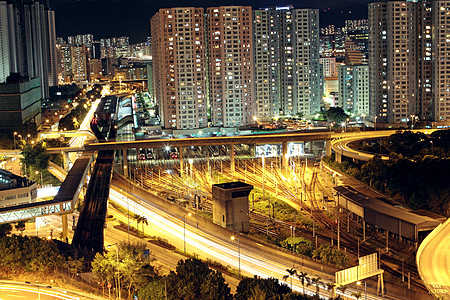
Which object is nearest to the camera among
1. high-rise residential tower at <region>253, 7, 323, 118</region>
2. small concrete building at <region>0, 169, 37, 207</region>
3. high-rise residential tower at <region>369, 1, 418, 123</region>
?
small concrete building at <region>0, 169, 37, 207</region>

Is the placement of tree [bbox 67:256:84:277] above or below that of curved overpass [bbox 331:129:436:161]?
below

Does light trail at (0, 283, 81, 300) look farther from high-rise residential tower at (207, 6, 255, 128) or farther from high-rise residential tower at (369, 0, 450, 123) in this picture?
high-rise residential tower at (369, 0, 450, 123)

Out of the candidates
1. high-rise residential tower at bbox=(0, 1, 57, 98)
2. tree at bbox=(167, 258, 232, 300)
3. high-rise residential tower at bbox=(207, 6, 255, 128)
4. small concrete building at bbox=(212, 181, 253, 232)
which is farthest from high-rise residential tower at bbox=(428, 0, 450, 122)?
tree at bbox=(167, 258, 232, 300)

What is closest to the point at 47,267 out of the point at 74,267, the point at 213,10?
the point at 74,267

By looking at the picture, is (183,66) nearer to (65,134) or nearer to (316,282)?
(65,134)

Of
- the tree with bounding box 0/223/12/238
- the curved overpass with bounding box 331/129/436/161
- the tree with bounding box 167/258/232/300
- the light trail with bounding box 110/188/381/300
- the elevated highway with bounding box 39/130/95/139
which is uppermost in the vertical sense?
the elevated highway with bounding box 39/130/95/139

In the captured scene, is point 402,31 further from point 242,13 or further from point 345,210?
point 345,210

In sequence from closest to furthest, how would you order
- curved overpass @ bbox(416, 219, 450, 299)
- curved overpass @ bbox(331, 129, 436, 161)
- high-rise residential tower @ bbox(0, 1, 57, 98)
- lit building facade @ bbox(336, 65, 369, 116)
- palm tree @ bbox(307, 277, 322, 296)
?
1. curved overpass @ bbox(416, 219, 450, 299)
2. palm tree @ bbox(307, 277, 322, 296)
3. curved overpass @ bbox(331, 129, 436, 161)
4. high-rise residential tower @ bbox(0, 1, 57, 98)
5. lit building facade @ bbox(336, 65, 369, 116)

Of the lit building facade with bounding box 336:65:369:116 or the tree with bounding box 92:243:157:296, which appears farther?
the lit building facade with bounding box 336:65:369:116
